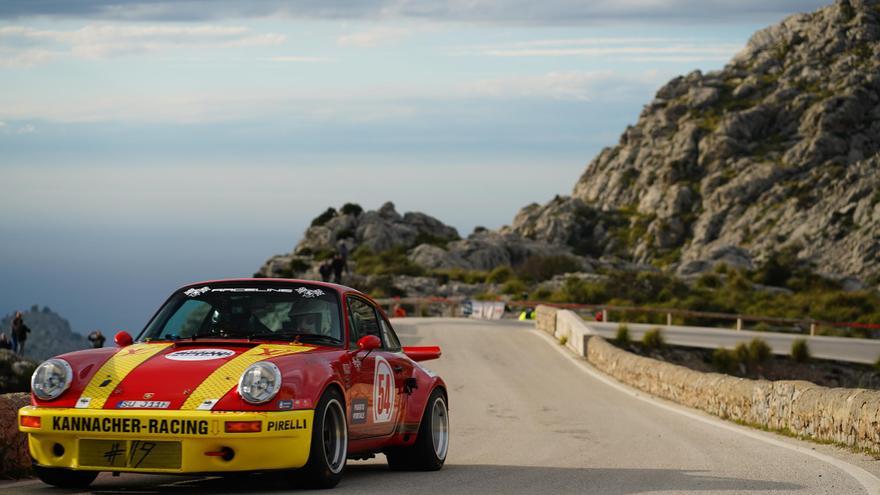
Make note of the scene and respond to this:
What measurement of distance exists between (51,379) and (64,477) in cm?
71

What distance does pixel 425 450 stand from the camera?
433 inches

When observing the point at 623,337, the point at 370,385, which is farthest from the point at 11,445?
the point at 623,337

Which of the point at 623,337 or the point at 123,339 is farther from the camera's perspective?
the point at 623,337

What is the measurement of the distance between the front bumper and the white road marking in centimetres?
448

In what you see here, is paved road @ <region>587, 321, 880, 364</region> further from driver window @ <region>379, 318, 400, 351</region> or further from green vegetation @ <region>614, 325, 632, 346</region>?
driver window @ <region>379, 318, 400, 351</region>

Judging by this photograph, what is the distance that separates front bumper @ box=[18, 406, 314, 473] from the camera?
8.14m

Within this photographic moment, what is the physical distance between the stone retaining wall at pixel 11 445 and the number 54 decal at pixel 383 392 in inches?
105

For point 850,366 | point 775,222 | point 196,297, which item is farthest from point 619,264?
point 196,297

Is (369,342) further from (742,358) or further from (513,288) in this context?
(513,288)

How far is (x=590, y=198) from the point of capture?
443ft

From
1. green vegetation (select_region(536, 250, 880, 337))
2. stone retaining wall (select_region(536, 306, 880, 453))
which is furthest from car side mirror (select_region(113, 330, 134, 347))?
green vegetation (select_region(536, 250, 880, 337))

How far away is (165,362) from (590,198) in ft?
418

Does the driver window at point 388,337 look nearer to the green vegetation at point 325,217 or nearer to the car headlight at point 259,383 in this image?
the car headlight at point 259,383

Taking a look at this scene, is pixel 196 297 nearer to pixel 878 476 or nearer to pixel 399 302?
pixel 878 476
